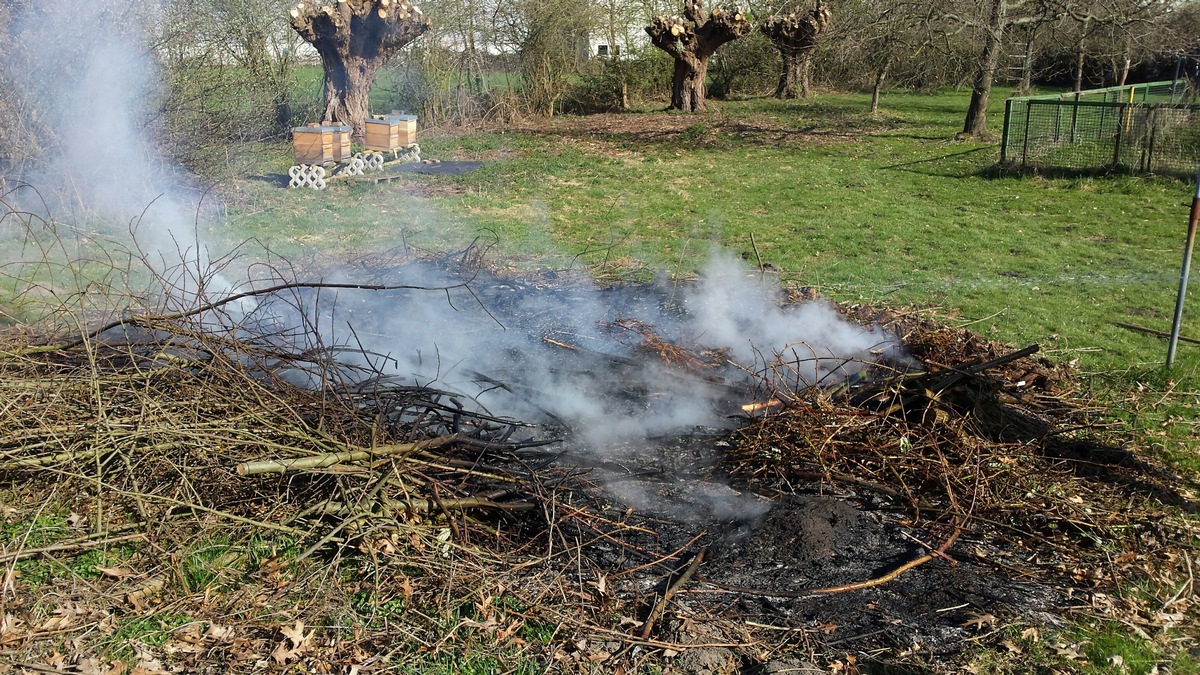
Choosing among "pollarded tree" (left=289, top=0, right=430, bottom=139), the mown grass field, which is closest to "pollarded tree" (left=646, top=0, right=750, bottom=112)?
the mown grass field

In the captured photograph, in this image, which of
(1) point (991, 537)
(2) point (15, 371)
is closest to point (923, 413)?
(1) point (991, 537)

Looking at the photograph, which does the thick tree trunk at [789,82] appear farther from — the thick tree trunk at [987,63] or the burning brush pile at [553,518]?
the burning brush pile at [553,518]

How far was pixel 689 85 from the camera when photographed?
2275 cm

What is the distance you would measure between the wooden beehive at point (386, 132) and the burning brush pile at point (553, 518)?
9.63 m

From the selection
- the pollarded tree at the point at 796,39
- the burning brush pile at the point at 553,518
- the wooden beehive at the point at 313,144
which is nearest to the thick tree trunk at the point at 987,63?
the pollarded tree at the point at 796,39

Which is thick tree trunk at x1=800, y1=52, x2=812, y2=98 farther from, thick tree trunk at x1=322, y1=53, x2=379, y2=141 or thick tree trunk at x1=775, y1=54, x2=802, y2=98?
thick tree trunk at x1=322, y1=53, x2=379, y2=141

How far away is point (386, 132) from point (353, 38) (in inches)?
126

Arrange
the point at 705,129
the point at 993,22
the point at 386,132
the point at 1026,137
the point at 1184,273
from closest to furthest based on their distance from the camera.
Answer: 1. the point at 1184,273
2. the point at 1026,137
3. the point at 386,132
4. the point at 993,22
5. the point at 705,129

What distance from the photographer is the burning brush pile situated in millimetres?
3662

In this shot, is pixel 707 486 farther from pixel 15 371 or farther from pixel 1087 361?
pixel 15 371

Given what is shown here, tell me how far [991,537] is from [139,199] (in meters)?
10.2

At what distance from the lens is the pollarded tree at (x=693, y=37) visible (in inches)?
835

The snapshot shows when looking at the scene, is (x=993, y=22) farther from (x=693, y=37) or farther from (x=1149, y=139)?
(x=693, y=37)

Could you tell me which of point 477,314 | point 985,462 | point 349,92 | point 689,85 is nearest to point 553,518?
point 985,462
